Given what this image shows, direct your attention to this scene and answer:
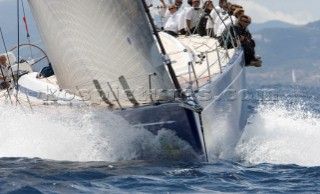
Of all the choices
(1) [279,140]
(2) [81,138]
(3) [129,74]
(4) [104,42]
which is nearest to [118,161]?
(2) [81,138]

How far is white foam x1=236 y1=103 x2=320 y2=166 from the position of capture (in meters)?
11.4

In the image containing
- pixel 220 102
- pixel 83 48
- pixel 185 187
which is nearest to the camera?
pixel 185 187

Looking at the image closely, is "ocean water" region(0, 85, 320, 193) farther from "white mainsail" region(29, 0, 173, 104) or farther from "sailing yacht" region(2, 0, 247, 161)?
"white mainsail" region(29, 0, 173, 104)

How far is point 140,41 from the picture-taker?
31.6 ft

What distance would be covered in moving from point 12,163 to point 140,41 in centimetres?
235

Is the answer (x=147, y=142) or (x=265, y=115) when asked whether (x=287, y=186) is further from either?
(x=265, y=115)

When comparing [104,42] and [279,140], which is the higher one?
[104,42]

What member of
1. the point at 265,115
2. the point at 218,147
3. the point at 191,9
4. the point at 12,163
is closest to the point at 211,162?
the point at 218,147

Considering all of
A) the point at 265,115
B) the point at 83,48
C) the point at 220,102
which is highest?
the point at 83,48

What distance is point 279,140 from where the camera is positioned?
12938 mm

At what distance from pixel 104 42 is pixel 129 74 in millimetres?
461

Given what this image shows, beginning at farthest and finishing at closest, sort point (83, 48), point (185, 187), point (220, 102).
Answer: point (220, 102)
point (83, 48)
point (185, 187)

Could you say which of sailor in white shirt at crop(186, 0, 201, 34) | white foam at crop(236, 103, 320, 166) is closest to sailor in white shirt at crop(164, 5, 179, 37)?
sailor in white shirt at crop(186, 0, 201, 34)

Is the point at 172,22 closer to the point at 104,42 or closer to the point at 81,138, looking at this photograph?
the point at 81,138
